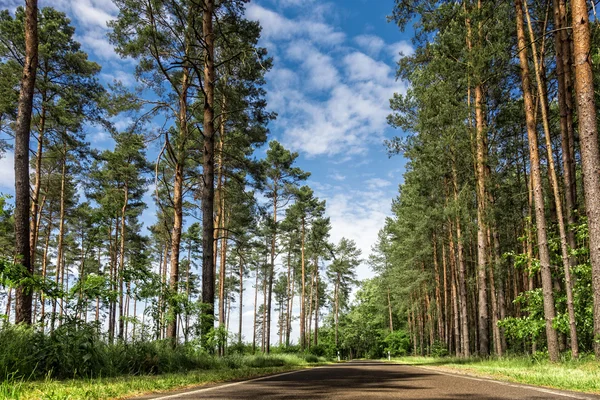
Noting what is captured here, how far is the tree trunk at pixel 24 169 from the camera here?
941cm

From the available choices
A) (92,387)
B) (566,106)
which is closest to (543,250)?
(566,106)

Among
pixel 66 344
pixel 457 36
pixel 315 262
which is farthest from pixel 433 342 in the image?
pixel 66 344

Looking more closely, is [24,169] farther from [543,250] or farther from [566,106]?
[566,106]

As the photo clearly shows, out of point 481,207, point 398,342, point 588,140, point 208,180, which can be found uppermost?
point 208,180

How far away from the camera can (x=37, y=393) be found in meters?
4.59

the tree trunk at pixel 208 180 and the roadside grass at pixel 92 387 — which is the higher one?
the tree trunk at pixel 208 180

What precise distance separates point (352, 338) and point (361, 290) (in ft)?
43.3

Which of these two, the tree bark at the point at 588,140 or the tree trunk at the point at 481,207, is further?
the tree trunk at the point at 481,207

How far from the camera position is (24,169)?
1002cm

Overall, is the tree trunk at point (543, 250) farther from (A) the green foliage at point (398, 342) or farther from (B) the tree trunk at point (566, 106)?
(A) the green foliage at point (398, 342)

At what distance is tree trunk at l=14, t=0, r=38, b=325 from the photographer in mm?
9406

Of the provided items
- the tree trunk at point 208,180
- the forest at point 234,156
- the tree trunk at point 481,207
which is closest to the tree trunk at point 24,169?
the forest at point 234,156

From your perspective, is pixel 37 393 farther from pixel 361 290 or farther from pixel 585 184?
pixel 361 290

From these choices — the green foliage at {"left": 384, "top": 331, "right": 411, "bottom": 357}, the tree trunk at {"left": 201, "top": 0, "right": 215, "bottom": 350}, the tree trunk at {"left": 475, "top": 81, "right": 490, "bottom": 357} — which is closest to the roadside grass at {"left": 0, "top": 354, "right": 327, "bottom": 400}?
the tree trunk at {"left": 201, "top": 0, "right": 215, "bottom": 350}
